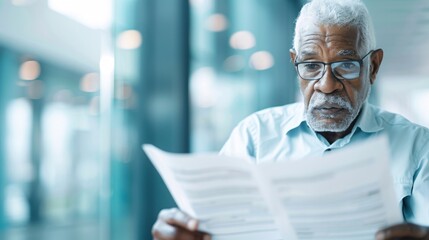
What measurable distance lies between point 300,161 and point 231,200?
18 centimetres

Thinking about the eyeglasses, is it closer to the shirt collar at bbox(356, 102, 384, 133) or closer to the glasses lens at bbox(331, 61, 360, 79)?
the glasses lens at bbox(331, 61, 360, 79)

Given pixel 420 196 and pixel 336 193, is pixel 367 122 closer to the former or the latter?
pixel 420 196

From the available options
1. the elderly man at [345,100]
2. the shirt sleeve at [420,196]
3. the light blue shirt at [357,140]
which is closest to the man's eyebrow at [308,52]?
the elderly man at [345,100]

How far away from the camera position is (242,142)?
1.42 m

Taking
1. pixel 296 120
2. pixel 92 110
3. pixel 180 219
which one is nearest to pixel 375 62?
pixel 296 120

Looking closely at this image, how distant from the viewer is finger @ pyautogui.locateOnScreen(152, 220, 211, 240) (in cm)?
99

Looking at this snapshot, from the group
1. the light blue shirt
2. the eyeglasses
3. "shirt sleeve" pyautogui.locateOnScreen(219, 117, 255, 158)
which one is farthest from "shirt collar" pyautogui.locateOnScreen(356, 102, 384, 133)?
"shirt sleeve" pyautogui.locateOnScreen(219, 117, 255, 158)

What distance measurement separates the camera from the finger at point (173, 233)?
3.26 feet

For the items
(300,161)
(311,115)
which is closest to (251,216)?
(300,161)

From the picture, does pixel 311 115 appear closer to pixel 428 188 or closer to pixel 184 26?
pixel 428 188

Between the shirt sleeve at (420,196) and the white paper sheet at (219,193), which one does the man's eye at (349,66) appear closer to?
the shirt sleeve at (420,196)

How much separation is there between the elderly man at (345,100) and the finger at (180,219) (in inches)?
16.2

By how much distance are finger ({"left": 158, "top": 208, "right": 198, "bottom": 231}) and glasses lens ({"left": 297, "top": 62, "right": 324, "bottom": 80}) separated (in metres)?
0.50

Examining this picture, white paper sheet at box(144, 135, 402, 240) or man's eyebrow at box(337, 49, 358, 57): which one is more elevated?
man's eyebrow at box(337, 49, 358, 57)
